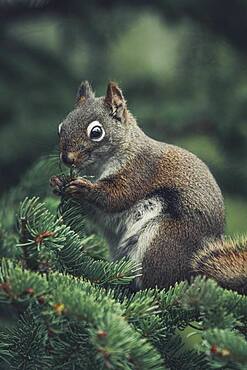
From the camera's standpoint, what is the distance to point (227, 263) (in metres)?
2.32

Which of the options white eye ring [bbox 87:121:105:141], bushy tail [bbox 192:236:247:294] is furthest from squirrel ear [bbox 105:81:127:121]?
bushy tail [bbox 192:236:247:294]

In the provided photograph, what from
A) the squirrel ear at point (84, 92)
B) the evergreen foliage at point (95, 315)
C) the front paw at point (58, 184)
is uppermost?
the squirrel ear at point (84, 92)

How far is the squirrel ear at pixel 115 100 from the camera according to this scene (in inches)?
116

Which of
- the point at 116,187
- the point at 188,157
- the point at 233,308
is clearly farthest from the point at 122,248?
the point at 233,308

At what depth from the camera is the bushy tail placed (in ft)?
7.50

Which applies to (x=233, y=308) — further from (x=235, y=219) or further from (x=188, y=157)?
(x=235, y=219)

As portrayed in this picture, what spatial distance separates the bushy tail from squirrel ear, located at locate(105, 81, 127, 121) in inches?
28.7

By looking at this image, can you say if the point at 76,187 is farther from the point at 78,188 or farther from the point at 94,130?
the point at 94,130

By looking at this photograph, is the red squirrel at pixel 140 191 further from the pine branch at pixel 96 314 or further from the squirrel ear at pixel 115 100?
the pine branch at pixel 96 314

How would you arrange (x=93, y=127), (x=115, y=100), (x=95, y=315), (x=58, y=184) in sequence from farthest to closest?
(x=115, y=100)
(x=93, y=127)
(x=58, y=184)
(x=95, y=315)

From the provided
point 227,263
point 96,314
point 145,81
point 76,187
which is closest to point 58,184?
point 76,187

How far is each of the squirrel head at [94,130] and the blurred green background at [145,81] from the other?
1.36 meters

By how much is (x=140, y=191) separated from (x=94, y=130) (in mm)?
261

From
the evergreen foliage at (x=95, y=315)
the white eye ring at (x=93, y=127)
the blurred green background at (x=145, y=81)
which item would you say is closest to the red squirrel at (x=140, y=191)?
the white eye ring at (x=93, y=127)
